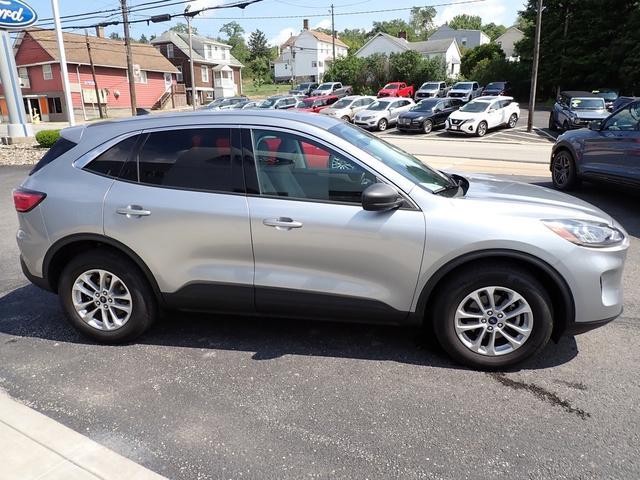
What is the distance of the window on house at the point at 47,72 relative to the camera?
43.1m

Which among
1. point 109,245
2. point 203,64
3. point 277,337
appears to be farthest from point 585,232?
point 203,64

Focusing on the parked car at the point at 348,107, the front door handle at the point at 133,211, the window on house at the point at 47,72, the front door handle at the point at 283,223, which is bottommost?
the parked car at the point at 348,107

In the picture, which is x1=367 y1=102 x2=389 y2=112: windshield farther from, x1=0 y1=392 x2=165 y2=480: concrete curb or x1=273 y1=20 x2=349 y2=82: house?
x1=273 y1=20 x2=349 y2=82: house

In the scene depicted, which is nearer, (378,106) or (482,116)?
(482,116)

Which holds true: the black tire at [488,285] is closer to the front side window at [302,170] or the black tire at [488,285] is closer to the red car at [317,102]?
the front side window at [302,170]

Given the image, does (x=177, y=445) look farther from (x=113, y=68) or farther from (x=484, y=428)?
(x=113, y=68)

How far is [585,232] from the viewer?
10.5 feet

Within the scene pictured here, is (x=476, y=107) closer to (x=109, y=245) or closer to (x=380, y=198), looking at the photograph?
(x=380, y=198)

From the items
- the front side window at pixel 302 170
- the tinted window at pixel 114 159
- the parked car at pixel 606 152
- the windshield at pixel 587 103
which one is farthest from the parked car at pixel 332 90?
the front side window at pixel 302 170

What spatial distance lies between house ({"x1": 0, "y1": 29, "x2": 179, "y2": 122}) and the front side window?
1720 inches

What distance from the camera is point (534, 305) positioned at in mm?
3174

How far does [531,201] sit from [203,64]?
63.2 metres

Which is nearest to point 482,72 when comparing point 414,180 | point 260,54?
point 414,180

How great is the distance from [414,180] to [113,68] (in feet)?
164
